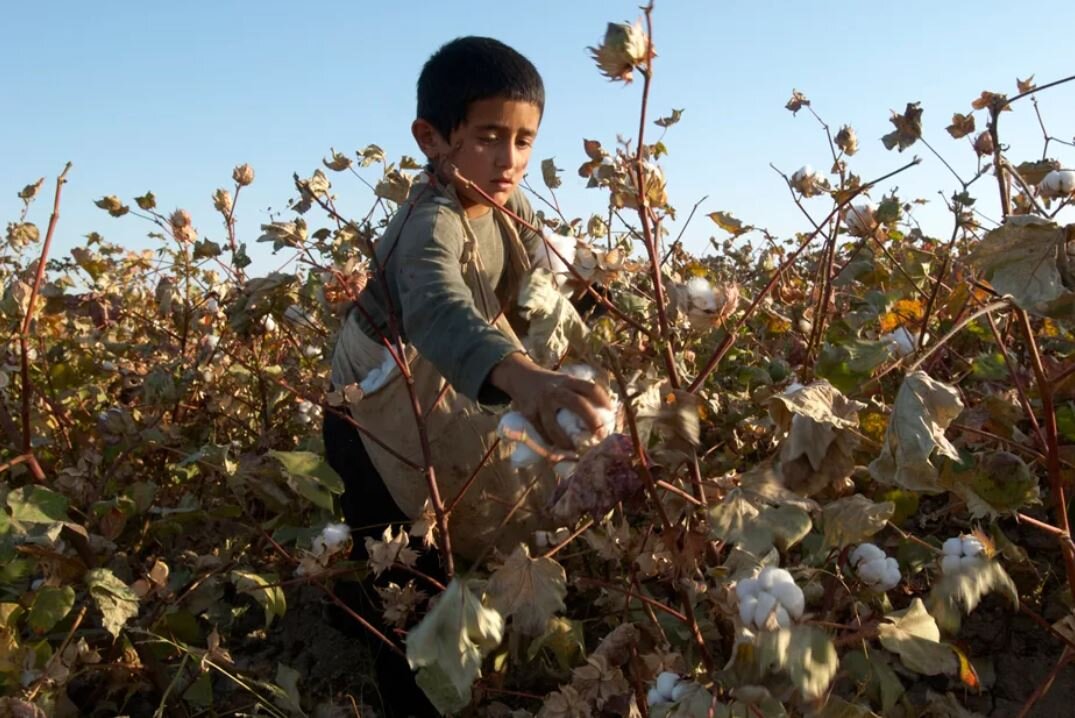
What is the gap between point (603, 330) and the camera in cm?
108

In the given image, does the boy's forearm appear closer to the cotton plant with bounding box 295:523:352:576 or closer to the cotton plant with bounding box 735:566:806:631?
the cotton plant with bounding box 735:566:806:631

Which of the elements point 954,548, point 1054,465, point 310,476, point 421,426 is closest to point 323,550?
point 310,476

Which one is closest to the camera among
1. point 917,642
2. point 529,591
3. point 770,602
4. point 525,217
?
point 770,602

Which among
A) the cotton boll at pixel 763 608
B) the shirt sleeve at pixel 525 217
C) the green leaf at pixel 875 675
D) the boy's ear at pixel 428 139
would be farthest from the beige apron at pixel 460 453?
the cotton boll at pixel 763 608

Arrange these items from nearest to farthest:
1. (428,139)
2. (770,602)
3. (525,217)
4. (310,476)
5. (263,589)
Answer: (770,602) < (310,476) < (263,589) < (428,139) < (525,217)

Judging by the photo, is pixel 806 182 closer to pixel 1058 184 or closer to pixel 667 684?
pixel 1058 184

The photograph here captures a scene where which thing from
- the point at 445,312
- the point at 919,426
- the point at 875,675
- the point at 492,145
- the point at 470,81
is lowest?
the point at 875,675

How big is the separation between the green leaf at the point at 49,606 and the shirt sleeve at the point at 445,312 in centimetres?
65

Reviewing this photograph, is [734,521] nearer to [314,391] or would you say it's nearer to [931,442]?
[931,442]

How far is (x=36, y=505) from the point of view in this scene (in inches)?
51.8

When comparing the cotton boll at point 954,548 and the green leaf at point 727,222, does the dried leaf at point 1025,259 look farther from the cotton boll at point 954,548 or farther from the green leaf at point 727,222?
the green leaf at point 727,222

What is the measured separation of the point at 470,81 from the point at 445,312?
60 centimetres

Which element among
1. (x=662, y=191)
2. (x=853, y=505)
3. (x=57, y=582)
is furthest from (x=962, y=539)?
(x=57, y=582)

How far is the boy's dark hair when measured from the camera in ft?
→ 5.39
